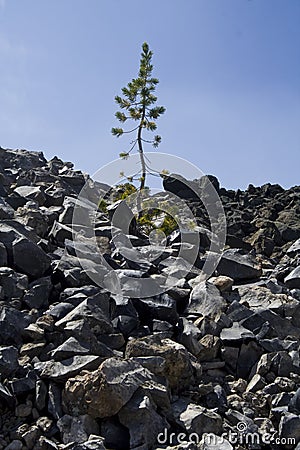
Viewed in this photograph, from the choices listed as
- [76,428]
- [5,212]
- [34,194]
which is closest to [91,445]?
[76,428]

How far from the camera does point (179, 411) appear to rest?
6.92m

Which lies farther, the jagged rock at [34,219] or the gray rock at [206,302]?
the jagged rock at [34,219]

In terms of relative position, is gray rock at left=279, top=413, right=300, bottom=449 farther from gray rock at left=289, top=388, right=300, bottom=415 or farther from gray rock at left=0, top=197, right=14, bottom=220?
gray rock at left=0, top=197, right=14, bottom=220

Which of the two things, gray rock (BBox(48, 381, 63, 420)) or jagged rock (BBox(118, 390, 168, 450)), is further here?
gray rock (BBox(48, 381, 63, 420))

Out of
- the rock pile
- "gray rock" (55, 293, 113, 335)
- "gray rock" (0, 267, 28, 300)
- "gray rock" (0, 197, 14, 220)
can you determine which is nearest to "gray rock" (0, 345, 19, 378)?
the rock pile

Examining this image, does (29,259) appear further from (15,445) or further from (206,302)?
(15,445)

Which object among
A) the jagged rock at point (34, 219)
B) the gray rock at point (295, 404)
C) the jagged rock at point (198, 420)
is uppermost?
the jagged rock at point (34, 219)

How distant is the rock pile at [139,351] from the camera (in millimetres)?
6469

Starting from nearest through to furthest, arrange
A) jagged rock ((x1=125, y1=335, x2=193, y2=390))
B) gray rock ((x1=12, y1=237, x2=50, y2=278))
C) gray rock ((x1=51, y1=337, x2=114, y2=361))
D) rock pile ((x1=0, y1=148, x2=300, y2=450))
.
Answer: rock pile ((x1=0, y1=148, x2=300, y2=450))
gray rock ((x1=51, y1=337, x2=114, y2=361))
jagged rock ((x1=125, y1=335, x2=193, y2=390))
gray rock ((x1=12, y1=237, x2=50, y2=278))

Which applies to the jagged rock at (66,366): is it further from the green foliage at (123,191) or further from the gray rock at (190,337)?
the green foliage at (123,191)

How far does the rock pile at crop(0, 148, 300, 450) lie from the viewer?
6.47 m

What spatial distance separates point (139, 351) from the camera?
780 cm

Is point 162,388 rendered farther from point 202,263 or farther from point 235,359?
point 202,263

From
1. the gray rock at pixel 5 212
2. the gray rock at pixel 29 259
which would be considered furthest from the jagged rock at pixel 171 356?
the gray rock at pixel 5 212
